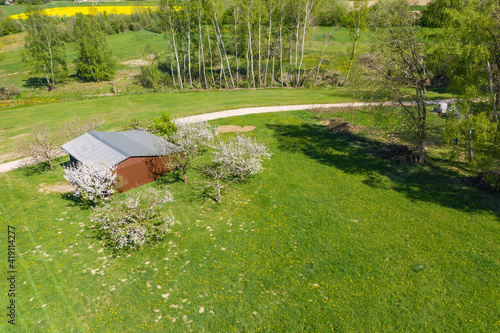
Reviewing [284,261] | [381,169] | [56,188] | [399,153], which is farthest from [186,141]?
[399,153]

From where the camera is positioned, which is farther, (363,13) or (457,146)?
(363,13)

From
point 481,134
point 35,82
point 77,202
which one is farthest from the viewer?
point 35,82

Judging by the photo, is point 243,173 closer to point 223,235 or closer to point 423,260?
point 223,235

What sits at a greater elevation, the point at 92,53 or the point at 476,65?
the point at 92,53

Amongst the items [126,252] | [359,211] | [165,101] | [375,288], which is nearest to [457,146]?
[359,211]

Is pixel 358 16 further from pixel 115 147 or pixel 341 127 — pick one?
pixel 115 147
